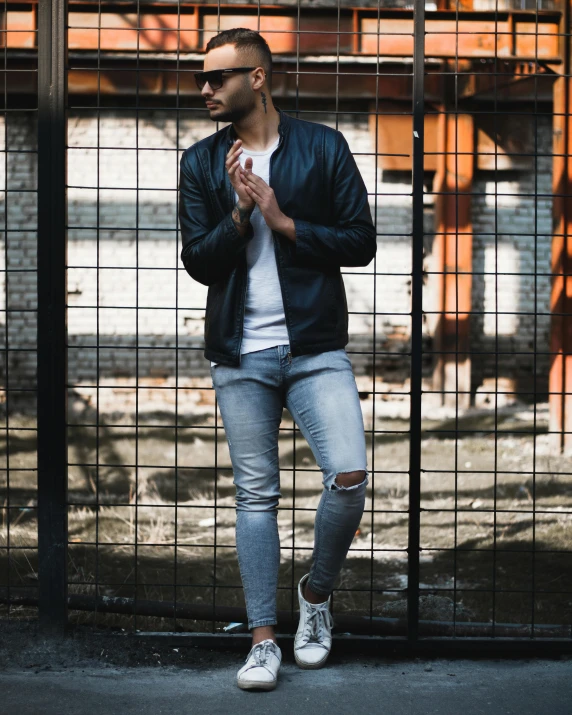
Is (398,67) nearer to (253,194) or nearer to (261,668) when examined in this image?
(253,194)

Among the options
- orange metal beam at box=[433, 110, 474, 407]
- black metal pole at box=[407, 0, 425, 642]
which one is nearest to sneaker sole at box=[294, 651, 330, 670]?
black metal pole at box=[407, 0, 425, 642]

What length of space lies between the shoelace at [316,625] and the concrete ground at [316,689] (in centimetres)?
11

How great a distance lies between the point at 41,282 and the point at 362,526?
3.51 m

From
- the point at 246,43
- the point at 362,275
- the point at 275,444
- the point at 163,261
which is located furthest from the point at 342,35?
the point at 275,444

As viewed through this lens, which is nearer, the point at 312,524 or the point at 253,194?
the point at 253,194

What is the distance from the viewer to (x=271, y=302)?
290cm

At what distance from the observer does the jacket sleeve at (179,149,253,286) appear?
278 cm

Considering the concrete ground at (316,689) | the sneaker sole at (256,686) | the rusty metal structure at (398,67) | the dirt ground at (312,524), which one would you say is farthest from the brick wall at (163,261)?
the sneaker sole at (256,686)

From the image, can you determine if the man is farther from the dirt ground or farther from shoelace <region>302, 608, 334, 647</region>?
the dirt ground

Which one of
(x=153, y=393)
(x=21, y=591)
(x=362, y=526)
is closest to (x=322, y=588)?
(x=21, y=591)

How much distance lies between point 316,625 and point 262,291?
1.13 m

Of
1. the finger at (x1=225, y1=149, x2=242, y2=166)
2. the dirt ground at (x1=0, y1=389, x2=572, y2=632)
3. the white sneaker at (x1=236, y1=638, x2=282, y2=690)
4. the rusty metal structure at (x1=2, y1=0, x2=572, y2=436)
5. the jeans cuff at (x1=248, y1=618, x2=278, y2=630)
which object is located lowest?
the dirt ground at (x1=0, y1=389, x2=572, y2=632)

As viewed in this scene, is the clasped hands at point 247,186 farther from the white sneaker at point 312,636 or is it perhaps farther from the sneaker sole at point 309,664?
the sneaker sole at point 309,664

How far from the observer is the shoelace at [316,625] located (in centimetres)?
306
